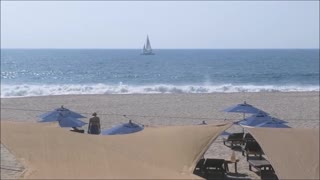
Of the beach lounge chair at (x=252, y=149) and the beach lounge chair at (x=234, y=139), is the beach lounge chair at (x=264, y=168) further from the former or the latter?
the beach lounge chair at (x=234, y=139)

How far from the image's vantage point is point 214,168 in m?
12.7

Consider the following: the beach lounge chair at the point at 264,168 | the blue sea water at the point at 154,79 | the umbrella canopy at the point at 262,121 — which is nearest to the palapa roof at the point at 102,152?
the beach lounge chair at the point at 264,168

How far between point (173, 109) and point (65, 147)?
18670 mm

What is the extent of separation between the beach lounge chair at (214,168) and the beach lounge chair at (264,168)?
83 cm

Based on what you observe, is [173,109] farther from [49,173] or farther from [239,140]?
[49,173]

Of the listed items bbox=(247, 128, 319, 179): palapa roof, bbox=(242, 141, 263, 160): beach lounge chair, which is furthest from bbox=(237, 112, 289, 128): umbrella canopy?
bbox=(247, 128, 319, 179): palapa roof

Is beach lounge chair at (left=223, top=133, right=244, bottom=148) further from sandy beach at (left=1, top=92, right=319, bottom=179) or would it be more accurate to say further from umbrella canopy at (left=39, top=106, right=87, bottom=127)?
umbrella canopy at (left=39, top=106, right=87, bottom=127)

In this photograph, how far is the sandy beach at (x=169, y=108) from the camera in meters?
21.9

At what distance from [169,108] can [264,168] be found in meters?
13.9

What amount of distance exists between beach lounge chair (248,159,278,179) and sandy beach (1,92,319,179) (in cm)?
253

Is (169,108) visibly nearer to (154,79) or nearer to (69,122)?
(69,122)

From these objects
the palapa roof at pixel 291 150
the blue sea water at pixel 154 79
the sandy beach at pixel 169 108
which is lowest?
the blue sea water at pixel 154 79

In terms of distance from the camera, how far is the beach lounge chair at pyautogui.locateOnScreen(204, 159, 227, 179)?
484 inches

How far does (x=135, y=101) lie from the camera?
30172mm
